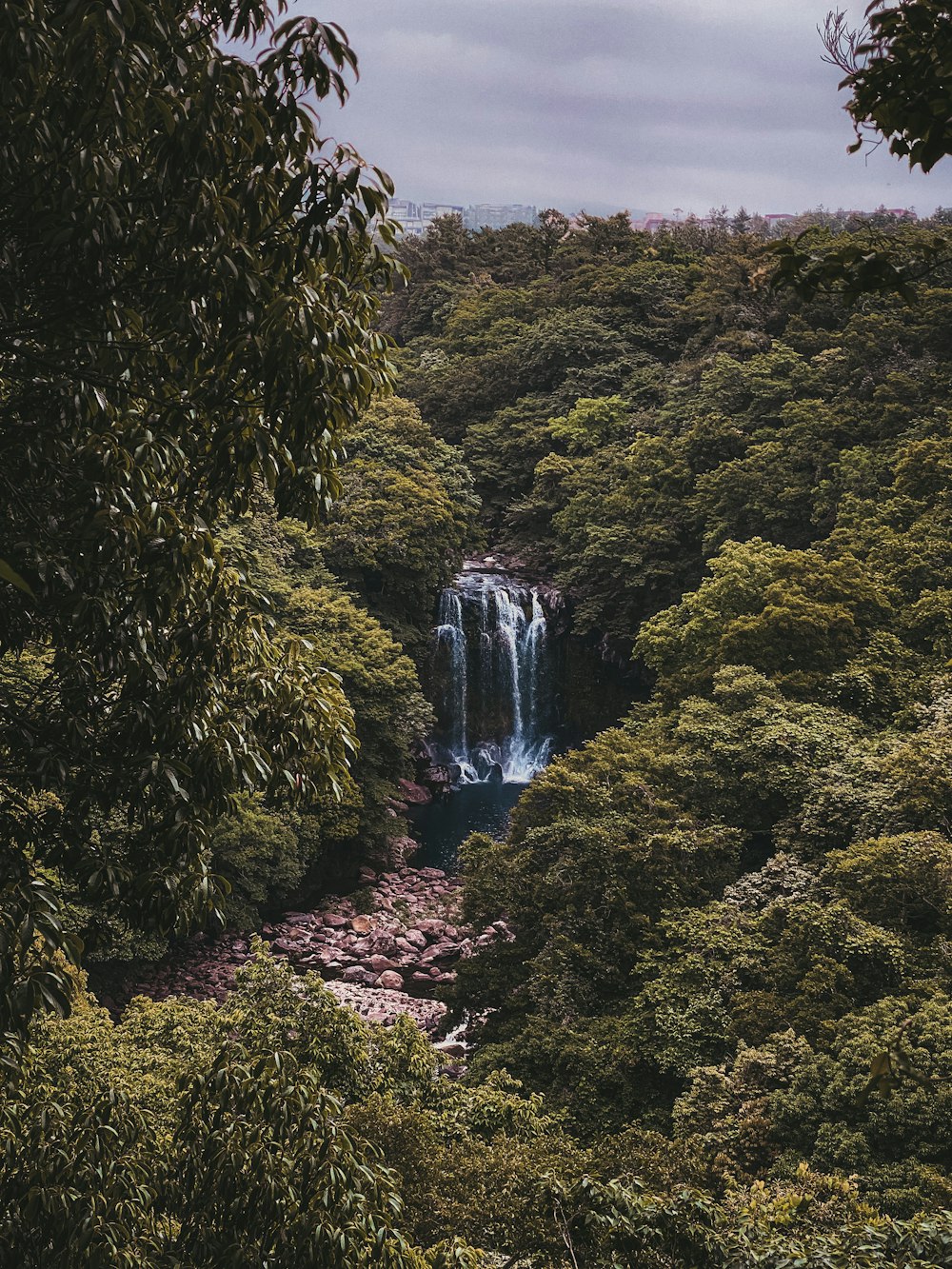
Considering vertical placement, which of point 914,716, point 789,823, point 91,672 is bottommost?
point 789,823

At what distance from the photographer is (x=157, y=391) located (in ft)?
11.8

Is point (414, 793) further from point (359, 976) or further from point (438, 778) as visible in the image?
point (359, 976)

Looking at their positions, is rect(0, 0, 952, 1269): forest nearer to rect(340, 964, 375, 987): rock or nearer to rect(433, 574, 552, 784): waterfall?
rect(433, 574, 552, 784): waterfall

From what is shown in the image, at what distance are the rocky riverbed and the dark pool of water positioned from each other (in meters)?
0.99

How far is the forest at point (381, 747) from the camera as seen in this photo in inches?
120

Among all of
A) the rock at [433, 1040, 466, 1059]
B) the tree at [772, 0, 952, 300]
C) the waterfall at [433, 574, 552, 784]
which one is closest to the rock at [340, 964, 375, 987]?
the rock at [433, 1040, 466, 1059]

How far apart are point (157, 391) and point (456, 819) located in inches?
749

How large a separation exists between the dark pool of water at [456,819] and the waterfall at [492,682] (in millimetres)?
885

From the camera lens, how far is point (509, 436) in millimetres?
30000

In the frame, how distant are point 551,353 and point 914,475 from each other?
554 inches

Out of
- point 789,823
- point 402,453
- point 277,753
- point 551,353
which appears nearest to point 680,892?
point 789,823

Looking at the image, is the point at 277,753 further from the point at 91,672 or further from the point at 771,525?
the point at 771,525

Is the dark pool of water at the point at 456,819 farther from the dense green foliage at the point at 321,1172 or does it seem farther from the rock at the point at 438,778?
the dense green foliage at the point at 321,1172

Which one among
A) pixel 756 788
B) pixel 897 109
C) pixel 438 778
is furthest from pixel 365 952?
pixel 897 109
